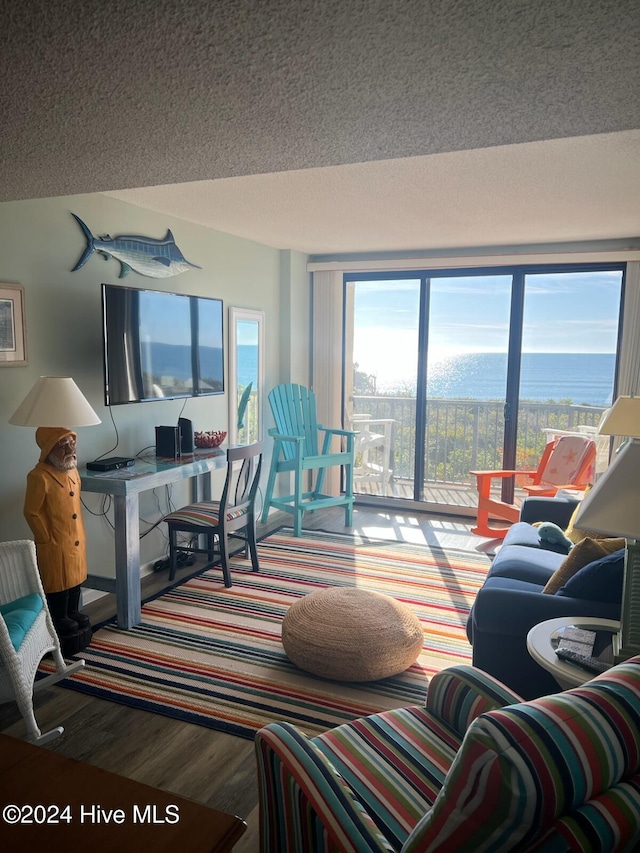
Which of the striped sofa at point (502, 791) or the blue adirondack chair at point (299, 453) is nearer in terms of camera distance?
the striped sofa at point (502, 791)

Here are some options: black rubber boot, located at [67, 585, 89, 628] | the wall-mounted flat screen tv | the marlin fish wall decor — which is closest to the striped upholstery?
the wall-mounted flat screen tv

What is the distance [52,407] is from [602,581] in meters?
2.45

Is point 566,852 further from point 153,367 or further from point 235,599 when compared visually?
point 153,367

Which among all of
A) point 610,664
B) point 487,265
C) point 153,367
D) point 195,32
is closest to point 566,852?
point 610,664

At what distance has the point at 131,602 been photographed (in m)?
3.34

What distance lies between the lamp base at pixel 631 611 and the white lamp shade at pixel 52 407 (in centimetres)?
234

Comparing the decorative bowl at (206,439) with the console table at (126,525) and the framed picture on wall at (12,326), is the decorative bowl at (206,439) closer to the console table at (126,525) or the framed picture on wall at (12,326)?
the console table at (126,525)

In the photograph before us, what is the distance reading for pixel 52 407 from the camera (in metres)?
2.88

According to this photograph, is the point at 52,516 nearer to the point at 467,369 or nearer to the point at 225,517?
the point at 225,517

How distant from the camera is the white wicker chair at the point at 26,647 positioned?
2.26 m

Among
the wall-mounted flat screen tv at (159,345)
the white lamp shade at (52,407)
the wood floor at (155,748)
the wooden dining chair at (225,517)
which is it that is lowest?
the wood floor at (155,748)

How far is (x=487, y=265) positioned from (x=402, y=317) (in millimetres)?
920

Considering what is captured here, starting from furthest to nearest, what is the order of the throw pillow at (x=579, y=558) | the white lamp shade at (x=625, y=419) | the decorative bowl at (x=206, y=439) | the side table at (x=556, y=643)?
the decorative bowl at (x=206, y=439) < the white lamp shade at (x=625, y=419) < the throw pillow at (x=579, y=558) < the side table at (x=556, y=643)

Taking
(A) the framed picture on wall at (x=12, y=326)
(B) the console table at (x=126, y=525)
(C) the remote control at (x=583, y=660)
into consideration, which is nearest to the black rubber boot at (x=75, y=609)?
(B) the console table at (x=126, y=525)
